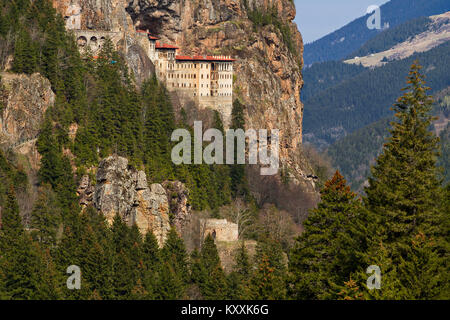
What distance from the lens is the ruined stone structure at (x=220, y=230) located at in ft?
346

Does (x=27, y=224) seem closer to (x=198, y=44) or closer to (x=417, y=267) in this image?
(x=417, y=267)

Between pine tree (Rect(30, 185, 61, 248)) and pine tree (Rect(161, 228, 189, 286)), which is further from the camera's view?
pine tree (Rect(30, 185, 61, 248))

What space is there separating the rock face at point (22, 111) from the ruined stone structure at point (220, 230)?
66.9 feet

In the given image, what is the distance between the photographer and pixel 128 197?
10550cm

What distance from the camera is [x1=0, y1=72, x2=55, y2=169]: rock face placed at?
98875mm

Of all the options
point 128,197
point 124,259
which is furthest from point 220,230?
point 124,259

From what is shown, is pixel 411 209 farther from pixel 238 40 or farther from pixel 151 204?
pixel 238 40

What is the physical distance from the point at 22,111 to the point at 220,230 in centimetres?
2508

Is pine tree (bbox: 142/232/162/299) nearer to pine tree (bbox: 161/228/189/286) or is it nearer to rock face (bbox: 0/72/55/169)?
pine tree (bbox: 161/228/189/286)

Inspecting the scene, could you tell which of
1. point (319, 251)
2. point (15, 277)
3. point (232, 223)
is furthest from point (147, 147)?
point (319, 251)

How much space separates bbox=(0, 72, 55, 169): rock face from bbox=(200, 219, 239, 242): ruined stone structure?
66.9 ft

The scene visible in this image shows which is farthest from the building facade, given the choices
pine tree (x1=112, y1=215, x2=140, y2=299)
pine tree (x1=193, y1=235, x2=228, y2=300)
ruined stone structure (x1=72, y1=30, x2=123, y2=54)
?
pine tree (x1=193, y1=235, x2=228, y2=300)

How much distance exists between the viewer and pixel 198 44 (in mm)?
145750

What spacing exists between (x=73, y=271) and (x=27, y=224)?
1345 centimetres
